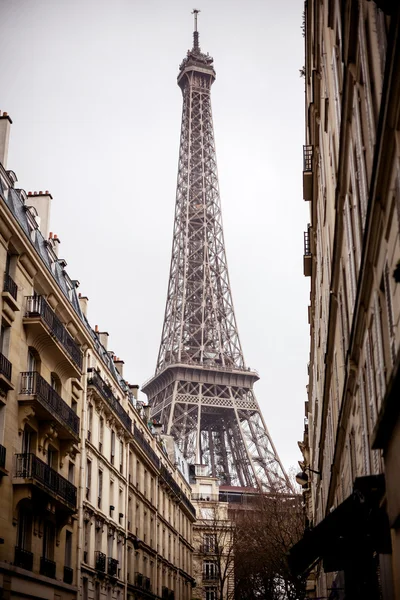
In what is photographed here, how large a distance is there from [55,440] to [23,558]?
560 centimetres

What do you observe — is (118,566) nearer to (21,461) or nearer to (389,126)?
(21,461)

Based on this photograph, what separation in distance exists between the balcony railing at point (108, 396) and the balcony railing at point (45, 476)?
6768 mm

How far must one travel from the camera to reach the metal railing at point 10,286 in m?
29.1

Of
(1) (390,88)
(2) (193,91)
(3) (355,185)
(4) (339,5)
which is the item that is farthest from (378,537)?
(2) (193,91)

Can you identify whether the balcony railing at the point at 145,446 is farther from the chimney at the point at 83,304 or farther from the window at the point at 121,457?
the chimney at the point at 83,304

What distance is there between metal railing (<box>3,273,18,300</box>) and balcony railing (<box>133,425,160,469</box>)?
21591 mm

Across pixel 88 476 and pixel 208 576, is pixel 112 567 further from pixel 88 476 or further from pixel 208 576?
pixel 208 576

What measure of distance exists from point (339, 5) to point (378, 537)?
29.5ft

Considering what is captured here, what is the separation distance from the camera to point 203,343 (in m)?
123

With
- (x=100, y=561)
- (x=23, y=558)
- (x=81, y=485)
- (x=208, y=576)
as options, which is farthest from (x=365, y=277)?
(x=208, y=576)

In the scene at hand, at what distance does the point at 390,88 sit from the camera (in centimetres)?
901

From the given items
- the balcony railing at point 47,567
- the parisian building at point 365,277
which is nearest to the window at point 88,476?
the balcony railing at point 47,567

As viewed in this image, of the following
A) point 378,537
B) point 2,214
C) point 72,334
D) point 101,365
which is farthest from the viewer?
point 101,365

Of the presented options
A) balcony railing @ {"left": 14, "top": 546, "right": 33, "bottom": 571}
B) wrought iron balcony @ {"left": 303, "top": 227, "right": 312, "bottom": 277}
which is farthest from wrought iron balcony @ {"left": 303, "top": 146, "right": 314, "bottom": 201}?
balcony railing @ {"left": 14, "top": 546, "right": 33, "bottom": 571}
